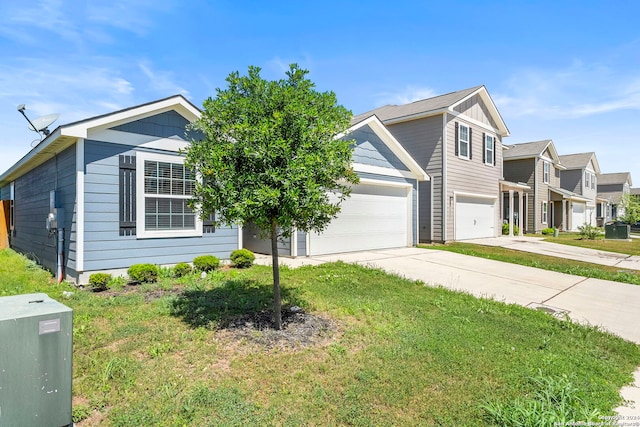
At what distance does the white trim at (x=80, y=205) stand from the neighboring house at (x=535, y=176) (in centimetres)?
2455

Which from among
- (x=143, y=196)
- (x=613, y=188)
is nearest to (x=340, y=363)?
(x=143, y=196)

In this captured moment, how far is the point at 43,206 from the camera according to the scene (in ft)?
30.5

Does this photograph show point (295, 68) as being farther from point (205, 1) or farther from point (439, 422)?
point (205, 1)

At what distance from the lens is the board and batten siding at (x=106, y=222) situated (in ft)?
22.3

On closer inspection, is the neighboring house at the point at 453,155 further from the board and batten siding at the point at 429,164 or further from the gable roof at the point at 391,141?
the gable roof at the point at 391,141

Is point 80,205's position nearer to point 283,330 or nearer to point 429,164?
point 283,330

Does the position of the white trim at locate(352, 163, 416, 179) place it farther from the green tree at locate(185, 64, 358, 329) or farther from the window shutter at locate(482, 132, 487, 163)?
the green tree at locate(185, 64, 358, 329)

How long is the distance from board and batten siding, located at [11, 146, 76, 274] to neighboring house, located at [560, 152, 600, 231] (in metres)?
35.6

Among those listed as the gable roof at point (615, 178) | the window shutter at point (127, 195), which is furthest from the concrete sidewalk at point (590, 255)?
the gable roof at point (615, 178)

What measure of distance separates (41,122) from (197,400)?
9990 mm

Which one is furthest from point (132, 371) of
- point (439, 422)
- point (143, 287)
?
point (143, 287)

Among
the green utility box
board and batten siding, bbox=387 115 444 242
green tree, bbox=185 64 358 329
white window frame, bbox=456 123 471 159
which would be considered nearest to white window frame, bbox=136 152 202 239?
green tree, bbox=185 64 358 329

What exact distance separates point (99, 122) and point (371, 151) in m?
8.17

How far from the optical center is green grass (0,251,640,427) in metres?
2.79
